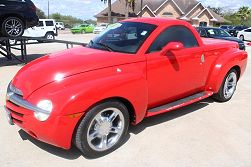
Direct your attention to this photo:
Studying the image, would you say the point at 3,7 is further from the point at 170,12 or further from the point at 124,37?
the point at 170,12

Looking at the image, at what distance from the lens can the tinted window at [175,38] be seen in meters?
4.88

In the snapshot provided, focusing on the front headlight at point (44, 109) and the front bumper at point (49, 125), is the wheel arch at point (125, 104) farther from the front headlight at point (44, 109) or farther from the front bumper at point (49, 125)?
the front headlight at point (44, 109)

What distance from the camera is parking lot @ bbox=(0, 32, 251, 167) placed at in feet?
13.2

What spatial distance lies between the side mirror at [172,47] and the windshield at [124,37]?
33 centimetres

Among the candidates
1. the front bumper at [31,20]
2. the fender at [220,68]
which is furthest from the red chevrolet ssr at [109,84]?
the front bumper at [31,20]

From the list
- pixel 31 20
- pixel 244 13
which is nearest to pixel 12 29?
pixel 31 20

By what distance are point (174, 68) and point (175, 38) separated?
55cm

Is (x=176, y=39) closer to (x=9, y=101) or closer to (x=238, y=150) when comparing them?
(x=238, y=150)

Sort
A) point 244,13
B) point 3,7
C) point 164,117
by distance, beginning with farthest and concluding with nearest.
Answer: point 244,13
point 3,7
point 164,117

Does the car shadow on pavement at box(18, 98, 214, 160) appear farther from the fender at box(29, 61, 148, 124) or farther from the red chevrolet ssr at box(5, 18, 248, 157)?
the fender at box(29, 61, 148, 124)

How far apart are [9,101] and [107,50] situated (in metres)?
1.57

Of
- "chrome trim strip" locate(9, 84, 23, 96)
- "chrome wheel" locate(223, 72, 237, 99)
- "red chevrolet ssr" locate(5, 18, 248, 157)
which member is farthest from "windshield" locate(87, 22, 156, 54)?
"chrome wheel" locate(223, 72, 237, 99)

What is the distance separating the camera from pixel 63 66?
166 inches

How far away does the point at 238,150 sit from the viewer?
172 inches
